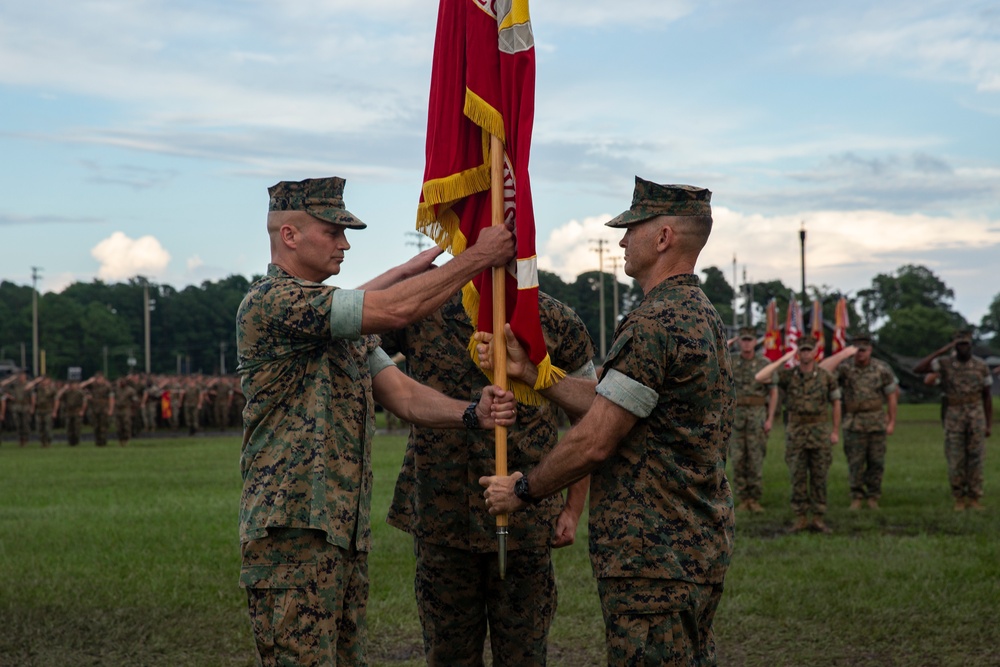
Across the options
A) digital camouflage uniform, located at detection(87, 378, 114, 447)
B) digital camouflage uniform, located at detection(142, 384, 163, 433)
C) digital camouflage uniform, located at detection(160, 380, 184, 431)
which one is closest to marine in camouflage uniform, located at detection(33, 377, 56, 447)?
digital camouflage uniform, located at detection(87, 378, 114, 447)

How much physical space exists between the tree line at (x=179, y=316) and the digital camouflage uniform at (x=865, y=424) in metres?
85.4

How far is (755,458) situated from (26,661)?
10.2m

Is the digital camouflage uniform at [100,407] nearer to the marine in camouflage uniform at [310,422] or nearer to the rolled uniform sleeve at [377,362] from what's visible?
the rolled uniform sleeve at [377,362]

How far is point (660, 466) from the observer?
4262 millimetres

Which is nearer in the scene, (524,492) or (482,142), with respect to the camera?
(524,492)

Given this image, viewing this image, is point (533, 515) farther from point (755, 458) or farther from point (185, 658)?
point (755, 458)

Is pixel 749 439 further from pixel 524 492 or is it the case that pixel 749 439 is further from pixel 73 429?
pixel 73 429

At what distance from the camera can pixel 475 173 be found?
5.06 metres

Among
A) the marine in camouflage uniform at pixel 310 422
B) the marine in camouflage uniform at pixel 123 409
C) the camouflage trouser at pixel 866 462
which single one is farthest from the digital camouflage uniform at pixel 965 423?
the marine in camouflage uniform at pixel 123 409

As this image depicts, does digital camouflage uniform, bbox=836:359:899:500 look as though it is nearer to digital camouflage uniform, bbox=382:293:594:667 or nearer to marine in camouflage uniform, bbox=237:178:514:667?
digital camouflage uniform, bbox=382:293:594:667

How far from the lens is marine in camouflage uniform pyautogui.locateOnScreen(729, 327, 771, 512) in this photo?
15.2 metres

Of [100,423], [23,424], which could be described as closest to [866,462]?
[100,423]

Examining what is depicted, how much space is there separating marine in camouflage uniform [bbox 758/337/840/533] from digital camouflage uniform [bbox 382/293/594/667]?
879cm

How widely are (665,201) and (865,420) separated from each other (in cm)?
1254
